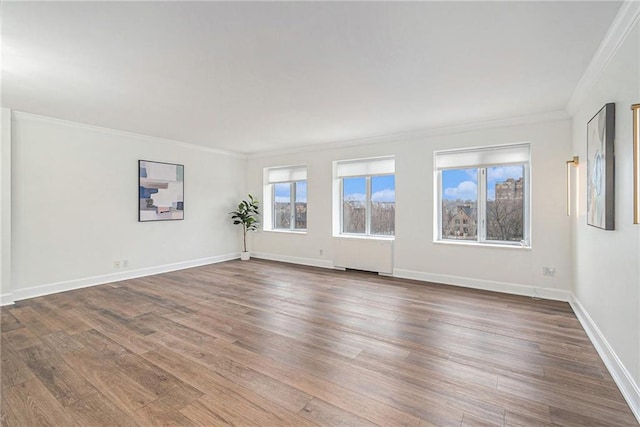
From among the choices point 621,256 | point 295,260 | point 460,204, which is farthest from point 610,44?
point 295,260

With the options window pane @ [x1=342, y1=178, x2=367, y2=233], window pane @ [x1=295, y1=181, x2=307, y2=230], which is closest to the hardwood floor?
window pane @ [x1=342, y1=178, x2=367, y2=233]

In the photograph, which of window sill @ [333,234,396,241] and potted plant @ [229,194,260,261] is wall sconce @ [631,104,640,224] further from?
potted plant @ [229,194,260,261]

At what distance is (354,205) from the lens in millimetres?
6320

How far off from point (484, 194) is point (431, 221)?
0.90 metres

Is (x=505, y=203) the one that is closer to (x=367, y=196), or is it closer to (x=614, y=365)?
(x=367, y=196)

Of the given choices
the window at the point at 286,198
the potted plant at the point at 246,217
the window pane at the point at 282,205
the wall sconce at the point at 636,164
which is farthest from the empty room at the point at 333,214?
the window pane at the point at 282,205

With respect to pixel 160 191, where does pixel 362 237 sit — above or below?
below

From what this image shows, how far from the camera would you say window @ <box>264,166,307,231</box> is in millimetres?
6969

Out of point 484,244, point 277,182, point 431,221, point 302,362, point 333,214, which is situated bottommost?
point 302,362

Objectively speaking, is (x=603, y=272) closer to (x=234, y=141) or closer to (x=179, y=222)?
(x=234, y=141)

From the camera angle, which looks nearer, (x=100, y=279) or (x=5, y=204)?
(x=5, y=204)

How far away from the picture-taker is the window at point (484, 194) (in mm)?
4559

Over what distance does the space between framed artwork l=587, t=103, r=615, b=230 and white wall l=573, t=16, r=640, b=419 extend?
0.05m

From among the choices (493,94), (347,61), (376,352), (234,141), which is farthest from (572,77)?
(234,141)
